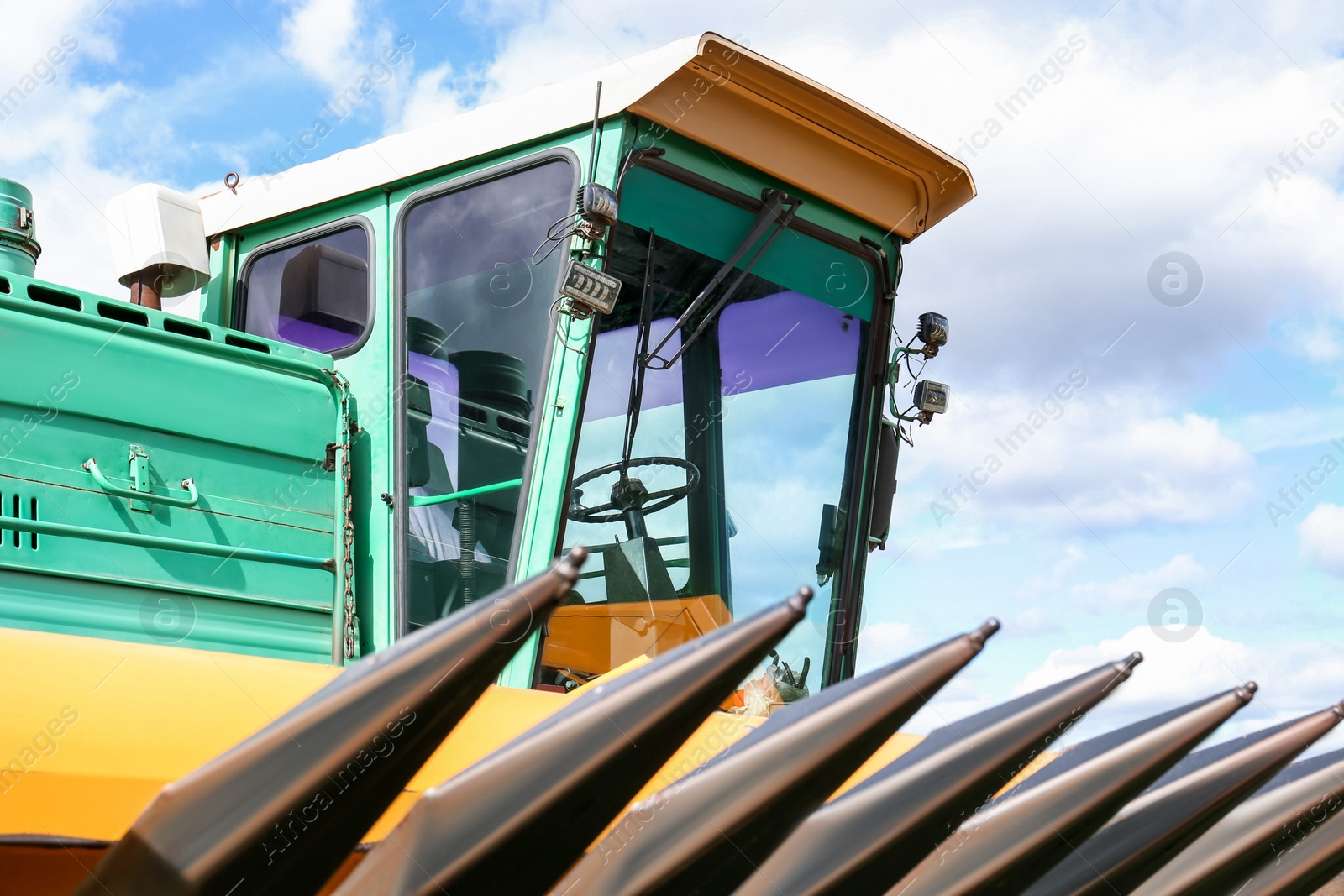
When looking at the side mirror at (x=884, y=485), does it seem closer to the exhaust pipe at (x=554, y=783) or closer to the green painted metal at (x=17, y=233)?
the green painted metal at (x=17, y=233)

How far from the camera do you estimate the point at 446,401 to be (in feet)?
11.4

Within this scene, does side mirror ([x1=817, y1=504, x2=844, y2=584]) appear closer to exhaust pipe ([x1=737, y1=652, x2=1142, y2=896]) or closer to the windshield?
the windshield

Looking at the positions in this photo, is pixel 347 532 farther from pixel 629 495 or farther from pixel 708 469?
pixel 708 469

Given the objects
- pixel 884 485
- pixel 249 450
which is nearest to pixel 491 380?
pixel 249 450

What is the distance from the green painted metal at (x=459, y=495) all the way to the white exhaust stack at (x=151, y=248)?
50.3 inches

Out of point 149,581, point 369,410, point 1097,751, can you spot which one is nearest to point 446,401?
point 369,410

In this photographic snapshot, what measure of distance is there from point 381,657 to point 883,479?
319 centimetres

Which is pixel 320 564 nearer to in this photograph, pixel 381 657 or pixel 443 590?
pixel 443 590

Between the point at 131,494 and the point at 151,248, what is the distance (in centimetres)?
118

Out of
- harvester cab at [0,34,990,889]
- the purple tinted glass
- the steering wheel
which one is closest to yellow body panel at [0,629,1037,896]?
harvester cab at [0,34,990,889]

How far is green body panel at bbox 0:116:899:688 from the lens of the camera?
10.1 ft

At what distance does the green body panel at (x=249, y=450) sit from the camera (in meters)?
3.09

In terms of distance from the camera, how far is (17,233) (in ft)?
11.6

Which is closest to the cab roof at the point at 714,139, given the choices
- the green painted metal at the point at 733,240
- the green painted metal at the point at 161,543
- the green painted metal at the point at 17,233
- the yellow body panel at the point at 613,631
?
the green painted metal at the point at 733,240
